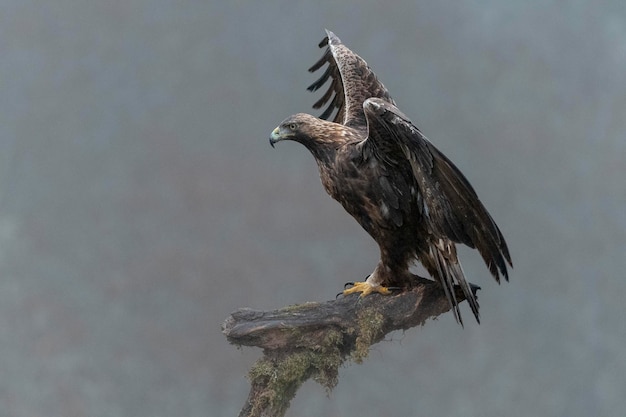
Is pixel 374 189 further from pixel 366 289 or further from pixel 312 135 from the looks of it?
pixel 366 289

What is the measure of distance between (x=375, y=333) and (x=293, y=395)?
2.52ft

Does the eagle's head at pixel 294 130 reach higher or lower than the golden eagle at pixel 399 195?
higher

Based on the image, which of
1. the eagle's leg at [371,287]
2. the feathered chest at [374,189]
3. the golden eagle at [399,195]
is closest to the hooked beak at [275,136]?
the golden eagle at [399,195]

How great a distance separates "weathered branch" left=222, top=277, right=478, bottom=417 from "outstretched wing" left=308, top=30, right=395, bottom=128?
1.44 meters

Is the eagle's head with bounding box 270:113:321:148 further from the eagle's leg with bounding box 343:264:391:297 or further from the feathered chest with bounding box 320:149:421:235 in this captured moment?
the eagle's leg with bounding box 343:264:391:297

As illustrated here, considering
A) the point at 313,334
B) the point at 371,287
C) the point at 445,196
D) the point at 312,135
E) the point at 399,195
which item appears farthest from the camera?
the point at 371,287

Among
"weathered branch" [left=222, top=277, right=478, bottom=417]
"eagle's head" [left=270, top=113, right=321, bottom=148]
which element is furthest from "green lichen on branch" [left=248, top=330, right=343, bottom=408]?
"eagle's head" [left=270, top=113, right=321, bottom=148]

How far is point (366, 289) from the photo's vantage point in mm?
6086

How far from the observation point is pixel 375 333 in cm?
600

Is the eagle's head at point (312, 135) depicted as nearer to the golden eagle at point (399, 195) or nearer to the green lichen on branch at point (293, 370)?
the golden eagle at point (399, 195)

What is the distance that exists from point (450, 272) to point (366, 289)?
0.70m

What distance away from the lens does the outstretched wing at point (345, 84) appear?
659cm

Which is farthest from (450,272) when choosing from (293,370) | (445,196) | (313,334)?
(293,370)

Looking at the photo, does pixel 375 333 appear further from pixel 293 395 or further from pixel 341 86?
pixel 341 86
